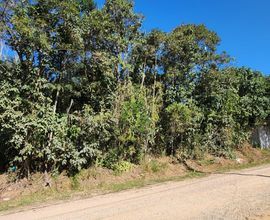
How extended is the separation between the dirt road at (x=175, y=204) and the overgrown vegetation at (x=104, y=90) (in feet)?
12.3

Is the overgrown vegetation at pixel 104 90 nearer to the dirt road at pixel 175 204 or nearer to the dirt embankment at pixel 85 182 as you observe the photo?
the dirt embankment at pixel 85 182

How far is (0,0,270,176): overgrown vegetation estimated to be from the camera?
42.3 ft

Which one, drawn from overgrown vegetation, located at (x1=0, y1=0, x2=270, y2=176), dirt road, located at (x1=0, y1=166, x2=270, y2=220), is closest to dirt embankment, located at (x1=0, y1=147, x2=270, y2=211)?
overgrown vegetation, located at (x1=0, y1=0, x2=270, y2=176)

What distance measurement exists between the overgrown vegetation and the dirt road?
376 centimetres

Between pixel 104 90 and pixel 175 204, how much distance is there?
8.62 m

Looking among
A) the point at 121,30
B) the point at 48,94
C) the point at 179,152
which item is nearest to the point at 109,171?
the point at 48,94

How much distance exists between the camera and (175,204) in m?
8.63

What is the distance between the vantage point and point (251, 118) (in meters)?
24.9

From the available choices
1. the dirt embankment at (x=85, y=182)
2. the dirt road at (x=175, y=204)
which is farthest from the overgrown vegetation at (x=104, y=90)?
the dirt road at (x=175, y=204)

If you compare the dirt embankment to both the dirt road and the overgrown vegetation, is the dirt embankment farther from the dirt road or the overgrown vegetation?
the dirt road

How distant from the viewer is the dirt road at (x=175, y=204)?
299 inches

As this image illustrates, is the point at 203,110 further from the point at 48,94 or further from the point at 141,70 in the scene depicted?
the point at 48,94

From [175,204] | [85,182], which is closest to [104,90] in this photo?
[85,182]

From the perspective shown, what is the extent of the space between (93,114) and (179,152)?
635 centimetres
